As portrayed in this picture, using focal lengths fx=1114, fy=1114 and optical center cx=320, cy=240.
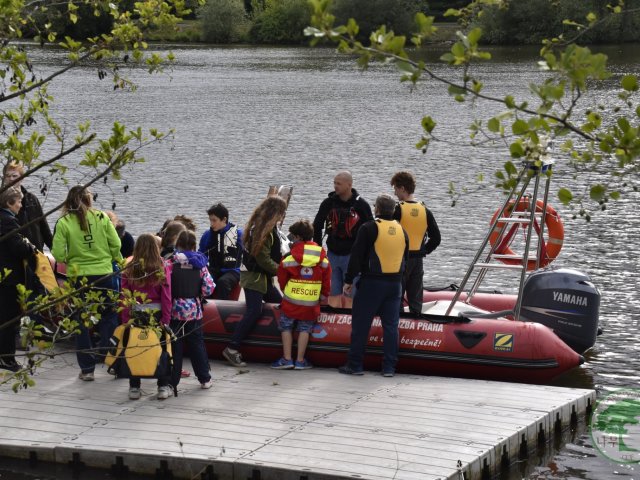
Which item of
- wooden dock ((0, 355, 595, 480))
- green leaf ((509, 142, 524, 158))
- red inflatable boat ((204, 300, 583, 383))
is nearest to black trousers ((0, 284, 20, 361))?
wooden dock ((0, 355, 595, 480))

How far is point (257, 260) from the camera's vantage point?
31.7 feet

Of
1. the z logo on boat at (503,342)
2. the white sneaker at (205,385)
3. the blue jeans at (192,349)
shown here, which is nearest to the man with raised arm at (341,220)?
the z logo on boat at (503,342)

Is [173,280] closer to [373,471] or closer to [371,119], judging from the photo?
[373,471]

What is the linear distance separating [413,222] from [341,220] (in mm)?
656

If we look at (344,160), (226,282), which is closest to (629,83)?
(226,282)

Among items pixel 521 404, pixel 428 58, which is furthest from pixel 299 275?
pixel 428 58

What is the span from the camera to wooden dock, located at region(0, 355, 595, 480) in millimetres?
7469

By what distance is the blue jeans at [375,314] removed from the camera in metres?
9.34

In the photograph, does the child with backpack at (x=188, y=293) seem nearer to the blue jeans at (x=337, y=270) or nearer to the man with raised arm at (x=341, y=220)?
the man with raised arm at (x=341, y=220)

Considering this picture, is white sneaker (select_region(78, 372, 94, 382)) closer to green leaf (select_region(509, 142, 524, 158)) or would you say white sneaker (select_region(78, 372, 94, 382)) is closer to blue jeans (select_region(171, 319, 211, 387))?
blue jeans (select_region(171, 319, 211, 387))

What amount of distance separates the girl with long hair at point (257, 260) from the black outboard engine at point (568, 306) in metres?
2.71

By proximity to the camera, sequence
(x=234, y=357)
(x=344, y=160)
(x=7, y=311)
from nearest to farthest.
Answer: (x=7, y=311) → (x=234, y=357) → (x=344, y=160)

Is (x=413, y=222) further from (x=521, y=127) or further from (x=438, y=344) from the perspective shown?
(x=521, y=127)

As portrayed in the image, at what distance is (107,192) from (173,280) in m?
16.0
